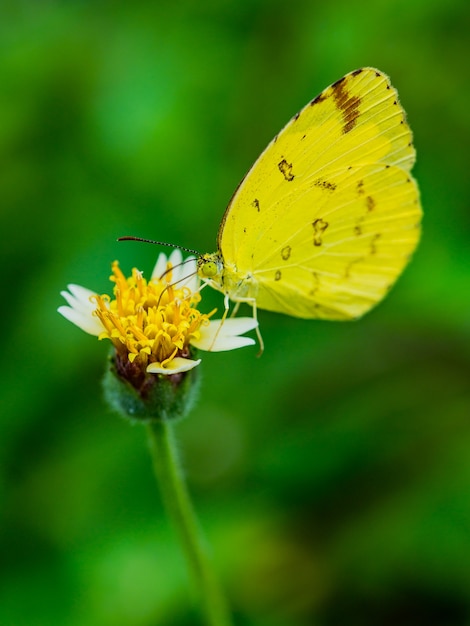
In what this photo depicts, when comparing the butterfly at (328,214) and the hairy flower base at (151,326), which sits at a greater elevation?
the butterfly at (328,214)

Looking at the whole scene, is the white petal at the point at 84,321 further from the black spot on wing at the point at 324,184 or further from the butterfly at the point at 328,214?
the black spot on wing at the point at 324,184

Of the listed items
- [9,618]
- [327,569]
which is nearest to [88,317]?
[9,618]

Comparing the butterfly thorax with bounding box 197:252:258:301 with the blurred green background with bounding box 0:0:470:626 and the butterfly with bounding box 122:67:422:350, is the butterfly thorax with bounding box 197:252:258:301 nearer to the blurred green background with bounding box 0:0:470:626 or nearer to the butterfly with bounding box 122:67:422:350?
the butterfly with bounding box 122:67:422:350

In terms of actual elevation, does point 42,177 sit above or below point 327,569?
above

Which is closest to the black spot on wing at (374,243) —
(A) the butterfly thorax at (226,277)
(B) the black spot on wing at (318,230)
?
(B) the black spot on wing at (318,230)

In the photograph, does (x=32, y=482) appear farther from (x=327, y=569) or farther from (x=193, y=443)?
(x=327, y=569)

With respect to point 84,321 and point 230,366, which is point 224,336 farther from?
point 230,366
